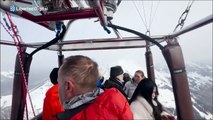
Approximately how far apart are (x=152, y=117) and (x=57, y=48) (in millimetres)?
2721

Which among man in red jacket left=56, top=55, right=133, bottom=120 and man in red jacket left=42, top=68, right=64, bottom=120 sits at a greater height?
man in red jacket left=56, top=55, right=133, bottom=120

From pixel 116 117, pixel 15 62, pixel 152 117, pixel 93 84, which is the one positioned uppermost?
pixel 15 62

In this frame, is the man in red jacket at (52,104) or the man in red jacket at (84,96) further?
the man in red jacket at (52,104)

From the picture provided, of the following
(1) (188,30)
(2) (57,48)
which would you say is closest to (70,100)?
(1) (188,30)

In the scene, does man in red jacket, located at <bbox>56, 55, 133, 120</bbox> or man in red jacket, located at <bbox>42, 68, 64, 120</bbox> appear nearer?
man in red jacket, located at <bbox>56, 55, 133, 120</bbox>

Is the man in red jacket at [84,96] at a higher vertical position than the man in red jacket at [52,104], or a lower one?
higher

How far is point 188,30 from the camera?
2.39 meters

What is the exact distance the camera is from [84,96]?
5.13 feet

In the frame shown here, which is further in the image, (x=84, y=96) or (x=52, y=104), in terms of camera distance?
(x=52, y=104)

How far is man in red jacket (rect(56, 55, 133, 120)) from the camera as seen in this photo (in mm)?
1487

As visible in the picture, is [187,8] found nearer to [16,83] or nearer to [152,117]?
[152,117]

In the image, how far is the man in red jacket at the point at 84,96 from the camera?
1.49 m

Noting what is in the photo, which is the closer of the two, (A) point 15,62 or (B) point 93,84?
(B) point 93,84

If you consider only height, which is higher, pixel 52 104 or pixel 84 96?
pixel 84 96
